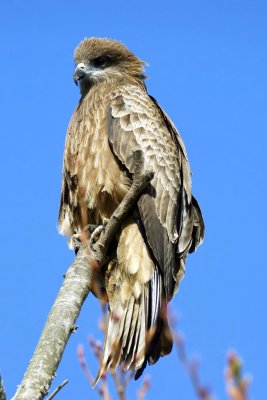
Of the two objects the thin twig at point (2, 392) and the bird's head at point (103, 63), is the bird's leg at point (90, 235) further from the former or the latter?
the thin twig at point (2, 392)

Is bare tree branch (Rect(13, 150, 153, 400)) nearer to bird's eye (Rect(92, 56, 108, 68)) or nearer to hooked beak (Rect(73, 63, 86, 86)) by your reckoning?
hooked beak (Rect(73, 63, 86, 86))

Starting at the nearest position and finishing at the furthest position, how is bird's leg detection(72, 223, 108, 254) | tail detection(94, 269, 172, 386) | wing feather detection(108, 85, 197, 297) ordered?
tail detection(94, 269, 172, 386), bird's leg detection(72, 223, 108, 254), wing feather detection(108, 85, 197, 297)

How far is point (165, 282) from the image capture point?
550 centimetres

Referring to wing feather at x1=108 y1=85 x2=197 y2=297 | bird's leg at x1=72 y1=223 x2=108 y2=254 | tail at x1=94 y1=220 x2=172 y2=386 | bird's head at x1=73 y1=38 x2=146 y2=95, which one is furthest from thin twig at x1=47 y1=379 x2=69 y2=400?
bird's head at x1=73 y1=38 x2=146 y2=95

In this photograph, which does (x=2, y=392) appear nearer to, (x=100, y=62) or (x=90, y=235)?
(x=90, y=235)

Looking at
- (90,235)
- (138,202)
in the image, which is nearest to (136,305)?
(90,235)

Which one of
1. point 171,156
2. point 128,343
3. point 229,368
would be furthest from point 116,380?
point 171,156

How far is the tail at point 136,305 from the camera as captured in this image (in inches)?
193

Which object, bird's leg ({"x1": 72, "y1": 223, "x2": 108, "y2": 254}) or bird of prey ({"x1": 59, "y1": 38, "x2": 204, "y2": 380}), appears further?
bird's leg ({"x1": 72, "y1": 223, "x2": 108, "y2": 254})

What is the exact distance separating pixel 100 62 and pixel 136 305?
3.12m

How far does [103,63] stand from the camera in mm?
7344

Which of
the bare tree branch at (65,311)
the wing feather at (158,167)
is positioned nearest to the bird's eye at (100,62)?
the wing feather at (158,167)

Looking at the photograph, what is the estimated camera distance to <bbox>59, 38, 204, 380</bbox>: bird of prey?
204 inches

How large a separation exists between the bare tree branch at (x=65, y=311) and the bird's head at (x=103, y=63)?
8.11 feet
